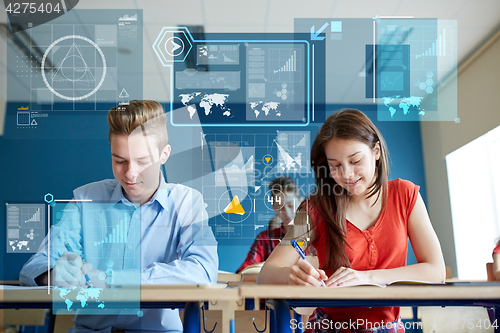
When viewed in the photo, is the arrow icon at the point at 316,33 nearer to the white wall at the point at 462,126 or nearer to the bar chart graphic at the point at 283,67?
the bar chart graphic at the point at 283,67

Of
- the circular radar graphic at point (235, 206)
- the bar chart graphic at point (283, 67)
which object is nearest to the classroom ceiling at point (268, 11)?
the bar chart graphic at point (283, 67)

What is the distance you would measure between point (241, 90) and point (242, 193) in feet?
1.55

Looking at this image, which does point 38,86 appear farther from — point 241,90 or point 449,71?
point 449,71

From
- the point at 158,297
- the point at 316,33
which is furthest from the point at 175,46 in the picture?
the point at 158,297

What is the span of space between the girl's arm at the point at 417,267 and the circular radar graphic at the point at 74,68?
1.27 metres

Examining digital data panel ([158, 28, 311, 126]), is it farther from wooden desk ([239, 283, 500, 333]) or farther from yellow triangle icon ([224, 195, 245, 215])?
wooden desk ([239, 283, 500, 333])

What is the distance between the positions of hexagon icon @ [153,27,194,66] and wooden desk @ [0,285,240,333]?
114 cm

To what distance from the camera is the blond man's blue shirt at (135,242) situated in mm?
1058

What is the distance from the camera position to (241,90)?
1.66 meters

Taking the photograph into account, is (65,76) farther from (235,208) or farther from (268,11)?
(268,11)

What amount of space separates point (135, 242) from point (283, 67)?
3.25ft

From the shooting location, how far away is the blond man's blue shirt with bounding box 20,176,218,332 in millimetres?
1058

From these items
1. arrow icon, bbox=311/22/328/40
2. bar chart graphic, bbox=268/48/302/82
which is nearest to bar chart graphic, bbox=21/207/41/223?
bar chart graphic, bbox=268/48/302/82

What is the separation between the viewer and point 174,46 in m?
1.75
